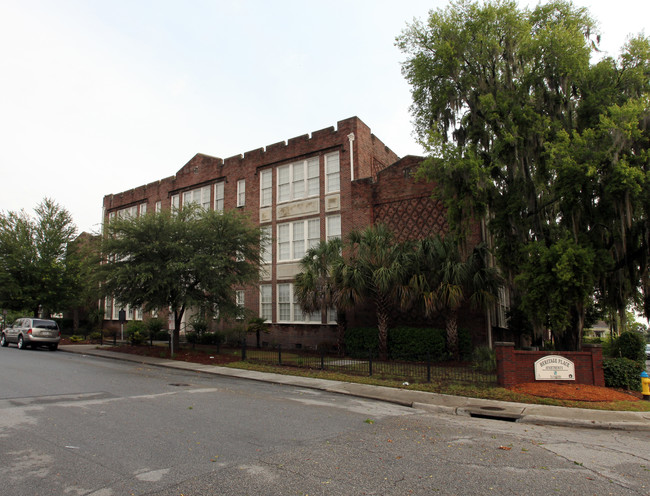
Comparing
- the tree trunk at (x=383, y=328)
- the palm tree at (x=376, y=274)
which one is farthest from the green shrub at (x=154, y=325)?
the tree trunk at (x=383, y=328)

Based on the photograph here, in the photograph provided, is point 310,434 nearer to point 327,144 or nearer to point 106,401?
point 106,401

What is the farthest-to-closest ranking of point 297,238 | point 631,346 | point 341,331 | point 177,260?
point 297,238 → point 341,331 → point 177,260 → point 631,346

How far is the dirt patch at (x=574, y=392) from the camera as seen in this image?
37.3ft

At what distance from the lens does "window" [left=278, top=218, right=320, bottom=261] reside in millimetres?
25408

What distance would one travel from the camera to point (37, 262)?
109 feet

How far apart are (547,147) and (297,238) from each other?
15002 millimetres

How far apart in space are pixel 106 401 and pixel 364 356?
1202 cm

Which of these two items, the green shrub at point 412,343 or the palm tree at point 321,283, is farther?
the palm tree at point 321,283

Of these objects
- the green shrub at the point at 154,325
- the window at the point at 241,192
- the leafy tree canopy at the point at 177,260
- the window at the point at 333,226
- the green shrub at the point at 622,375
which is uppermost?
the window at the point at 241,192

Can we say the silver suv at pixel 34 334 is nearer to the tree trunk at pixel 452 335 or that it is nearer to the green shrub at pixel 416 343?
the green shrub at pixel 416 343

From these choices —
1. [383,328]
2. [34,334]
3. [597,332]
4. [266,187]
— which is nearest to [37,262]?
[34,334]

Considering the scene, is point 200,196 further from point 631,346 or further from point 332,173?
point 631,346

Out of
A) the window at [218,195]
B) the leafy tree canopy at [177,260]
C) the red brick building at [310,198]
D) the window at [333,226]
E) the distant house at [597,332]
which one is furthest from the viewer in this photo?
the window at [218,195]

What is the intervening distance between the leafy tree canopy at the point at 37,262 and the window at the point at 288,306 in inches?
766
